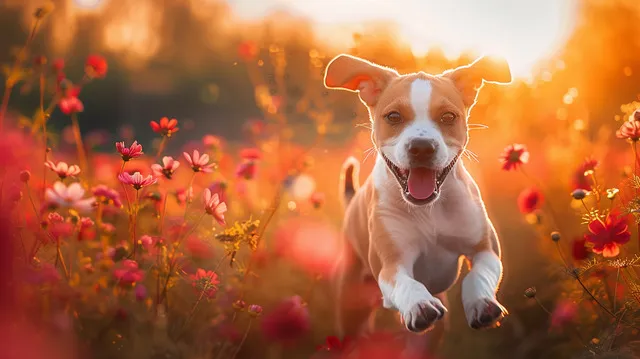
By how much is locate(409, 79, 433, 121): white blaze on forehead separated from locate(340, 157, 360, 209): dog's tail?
1.46m

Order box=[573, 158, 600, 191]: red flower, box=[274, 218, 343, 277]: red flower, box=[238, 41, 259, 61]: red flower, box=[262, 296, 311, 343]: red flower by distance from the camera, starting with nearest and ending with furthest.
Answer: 1. box=[262, 296, 311, 343]: red flower
2. box=[573, 158, 600, 191]: red flower
3. box=[274, 218, 343, 277]: red flower
4. box=[238, 41, 259, 61]: red flower

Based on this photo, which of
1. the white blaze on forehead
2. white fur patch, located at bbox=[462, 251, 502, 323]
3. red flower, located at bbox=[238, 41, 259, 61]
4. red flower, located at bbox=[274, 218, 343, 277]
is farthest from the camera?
red flower, located at bbox=[238, 41, 259, 61]

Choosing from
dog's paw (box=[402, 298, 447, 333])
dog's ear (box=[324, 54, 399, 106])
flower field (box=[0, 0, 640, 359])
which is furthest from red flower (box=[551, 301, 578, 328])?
dog's ear (box=[324, 54, 399, 106])

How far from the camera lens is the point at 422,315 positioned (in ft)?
A: 8.86

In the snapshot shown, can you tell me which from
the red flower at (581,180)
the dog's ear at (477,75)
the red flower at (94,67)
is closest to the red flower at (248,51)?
the red flower at (94,67)

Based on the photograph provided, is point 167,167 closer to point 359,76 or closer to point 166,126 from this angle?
point 166,126

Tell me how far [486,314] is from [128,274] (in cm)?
170

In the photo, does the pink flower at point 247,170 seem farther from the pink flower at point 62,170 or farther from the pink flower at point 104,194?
the pink flower at point 62,170

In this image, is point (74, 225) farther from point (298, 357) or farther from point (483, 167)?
point (483, 167)

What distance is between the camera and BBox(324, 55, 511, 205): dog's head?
3150 mm

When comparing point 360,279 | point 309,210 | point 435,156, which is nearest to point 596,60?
point 309,210

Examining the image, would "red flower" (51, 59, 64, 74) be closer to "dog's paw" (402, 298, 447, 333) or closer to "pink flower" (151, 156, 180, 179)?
"pink flower" (151, 156, 180, 179)

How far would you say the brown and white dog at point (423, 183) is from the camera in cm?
314

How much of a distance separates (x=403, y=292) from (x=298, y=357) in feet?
5.92
